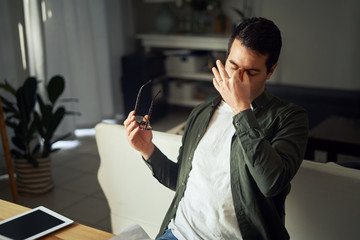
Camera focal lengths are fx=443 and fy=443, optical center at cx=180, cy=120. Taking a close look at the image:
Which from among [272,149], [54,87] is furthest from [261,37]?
[54,87]

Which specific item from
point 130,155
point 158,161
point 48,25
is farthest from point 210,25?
point 158,161

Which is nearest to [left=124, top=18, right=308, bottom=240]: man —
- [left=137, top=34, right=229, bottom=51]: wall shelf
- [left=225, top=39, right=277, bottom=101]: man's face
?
[left=225, top=39, right=277, bottom=101]: man's face

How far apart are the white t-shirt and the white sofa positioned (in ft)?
1.20

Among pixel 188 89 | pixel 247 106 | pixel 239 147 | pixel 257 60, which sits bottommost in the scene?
pixel 188 89

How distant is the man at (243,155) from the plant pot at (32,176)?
184 centimetres

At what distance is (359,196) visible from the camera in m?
1.47

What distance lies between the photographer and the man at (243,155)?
3.89ft

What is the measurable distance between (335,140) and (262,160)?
66.7 inches

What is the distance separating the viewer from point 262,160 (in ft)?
3.76

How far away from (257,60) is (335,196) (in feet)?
1.88

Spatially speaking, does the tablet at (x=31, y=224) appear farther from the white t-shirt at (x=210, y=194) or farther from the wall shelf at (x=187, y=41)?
the wall shelf at (x=187, y=41)

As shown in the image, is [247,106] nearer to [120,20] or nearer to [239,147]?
[239,147]

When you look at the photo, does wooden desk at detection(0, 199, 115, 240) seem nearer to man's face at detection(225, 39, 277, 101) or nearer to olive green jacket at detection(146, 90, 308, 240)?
olive green jacket at detection(146, 90, 308, 240)

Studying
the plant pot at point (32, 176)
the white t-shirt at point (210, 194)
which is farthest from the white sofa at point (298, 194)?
the plant pot at point (32, 176)
